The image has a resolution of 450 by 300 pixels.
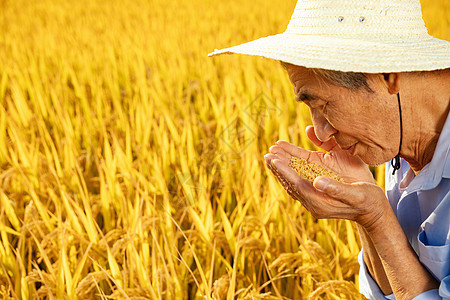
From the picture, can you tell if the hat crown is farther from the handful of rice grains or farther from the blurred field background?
the blurred field background

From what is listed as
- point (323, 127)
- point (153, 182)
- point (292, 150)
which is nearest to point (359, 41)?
point (323, 127)

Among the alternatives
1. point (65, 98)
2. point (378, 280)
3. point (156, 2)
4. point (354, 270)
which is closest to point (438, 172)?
point (378, 280)

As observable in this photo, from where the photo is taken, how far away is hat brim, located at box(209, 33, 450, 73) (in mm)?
783

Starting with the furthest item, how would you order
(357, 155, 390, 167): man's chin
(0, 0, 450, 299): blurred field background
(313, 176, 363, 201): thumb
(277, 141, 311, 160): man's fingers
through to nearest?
(0, 0, 450, 299): blurred field background, (277, 141, 311, 160): man's fingers, (357, 155, 390, 167): man's chin, (313, 176, 363, 201): thumb

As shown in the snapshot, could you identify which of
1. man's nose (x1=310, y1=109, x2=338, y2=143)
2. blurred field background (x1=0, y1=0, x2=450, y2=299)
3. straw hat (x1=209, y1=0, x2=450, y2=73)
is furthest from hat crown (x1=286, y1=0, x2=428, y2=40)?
blurred field background (x1=0, y1=0, x2=450, y2=299)

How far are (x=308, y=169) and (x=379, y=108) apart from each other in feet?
0.72

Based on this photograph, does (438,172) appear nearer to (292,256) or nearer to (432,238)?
(432,238)

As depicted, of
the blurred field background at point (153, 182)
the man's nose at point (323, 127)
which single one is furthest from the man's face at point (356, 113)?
the blurred field background at point (153, 182)

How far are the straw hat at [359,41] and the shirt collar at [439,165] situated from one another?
0.13 m

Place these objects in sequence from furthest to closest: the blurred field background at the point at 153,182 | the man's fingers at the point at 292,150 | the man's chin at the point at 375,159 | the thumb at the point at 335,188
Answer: the blurred field background at the point at 153,182 → the man's fingers at the point at 292,150 → the man's chin at the point at 375,159 → the thumb at the point at 335,188

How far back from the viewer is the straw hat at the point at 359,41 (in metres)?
0.79

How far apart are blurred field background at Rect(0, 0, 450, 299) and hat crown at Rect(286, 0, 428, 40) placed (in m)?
0.49

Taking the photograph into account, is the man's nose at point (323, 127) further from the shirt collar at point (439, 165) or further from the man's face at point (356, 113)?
the shirt collar at point (439, 165)

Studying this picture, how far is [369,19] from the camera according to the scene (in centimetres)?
86
